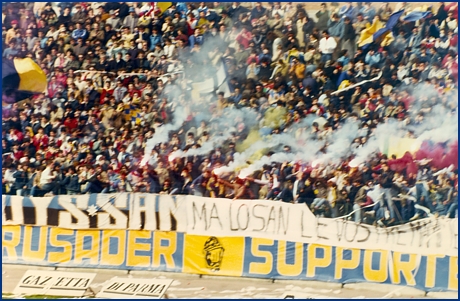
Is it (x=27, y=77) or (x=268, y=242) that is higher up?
(x=27, y=77)

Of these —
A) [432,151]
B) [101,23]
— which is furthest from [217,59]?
[432,151]

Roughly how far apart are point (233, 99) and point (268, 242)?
101 inches

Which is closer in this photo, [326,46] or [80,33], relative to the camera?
[326,46]

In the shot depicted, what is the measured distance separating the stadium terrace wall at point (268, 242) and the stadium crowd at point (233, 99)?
240 millimetres

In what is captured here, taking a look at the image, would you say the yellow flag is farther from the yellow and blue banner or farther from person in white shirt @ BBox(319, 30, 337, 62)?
person in white shirt @ BBox(319, 30, 337, 62)

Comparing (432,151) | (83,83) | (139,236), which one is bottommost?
(139,236)

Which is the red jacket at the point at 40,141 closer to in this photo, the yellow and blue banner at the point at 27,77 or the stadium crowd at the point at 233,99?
the stadium crowd at the point at 233,99

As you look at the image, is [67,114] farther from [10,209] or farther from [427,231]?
[427,231]

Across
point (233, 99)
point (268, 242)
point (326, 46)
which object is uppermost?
point (326, 46)

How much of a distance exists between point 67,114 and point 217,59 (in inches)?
→ 112

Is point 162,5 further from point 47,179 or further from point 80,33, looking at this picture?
point 47,179

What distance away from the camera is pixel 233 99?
33.2ft

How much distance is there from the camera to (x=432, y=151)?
33.0 ft

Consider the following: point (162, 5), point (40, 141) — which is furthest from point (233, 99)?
point (40, 141)
